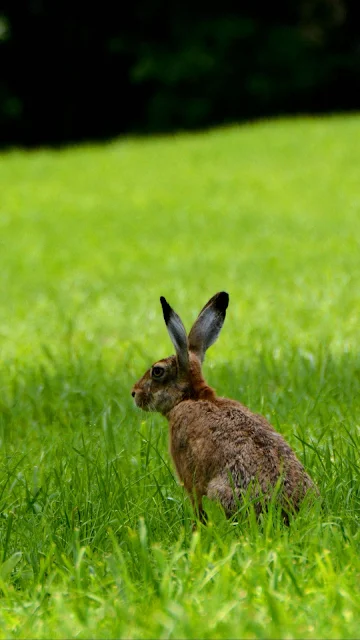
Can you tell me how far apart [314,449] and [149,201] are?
13.1 meters

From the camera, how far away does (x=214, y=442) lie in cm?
334

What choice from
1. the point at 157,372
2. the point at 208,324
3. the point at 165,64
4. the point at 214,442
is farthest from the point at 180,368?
the point at 165,64

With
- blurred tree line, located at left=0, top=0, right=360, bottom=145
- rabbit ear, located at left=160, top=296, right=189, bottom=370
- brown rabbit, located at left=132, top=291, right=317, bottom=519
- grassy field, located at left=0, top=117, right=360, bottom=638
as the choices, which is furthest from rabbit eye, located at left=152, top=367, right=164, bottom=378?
blurred tree line, located at left=0, top=0, right=360, bottom=145

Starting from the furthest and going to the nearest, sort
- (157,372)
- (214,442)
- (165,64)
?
(165,64)
(157,372)
(214,442)

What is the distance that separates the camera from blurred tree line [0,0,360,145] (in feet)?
111

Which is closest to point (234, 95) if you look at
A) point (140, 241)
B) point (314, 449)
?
point (140, 241)

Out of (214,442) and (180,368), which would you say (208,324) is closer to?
(180,368)

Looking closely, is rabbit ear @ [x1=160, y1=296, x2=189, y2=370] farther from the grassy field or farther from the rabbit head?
the grassy field

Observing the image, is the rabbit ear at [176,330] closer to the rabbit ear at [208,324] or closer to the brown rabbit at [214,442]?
the brown rabbit at [214,442]

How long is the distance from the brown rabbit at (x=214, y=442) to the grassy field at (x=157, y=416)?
89 mm

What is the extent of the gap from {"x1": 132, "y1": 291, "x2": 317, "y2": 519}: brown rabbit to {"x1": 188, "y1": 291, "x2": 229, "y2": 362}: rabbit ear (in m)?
0.03

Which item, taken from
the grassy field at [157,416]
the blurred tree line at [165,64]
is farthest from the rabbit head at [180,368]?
the blurred tree line at [165,64]

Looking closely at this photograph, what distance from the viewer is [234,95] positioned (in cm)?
3388

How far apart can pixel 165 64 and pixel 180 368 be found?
1218 inches
